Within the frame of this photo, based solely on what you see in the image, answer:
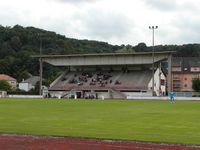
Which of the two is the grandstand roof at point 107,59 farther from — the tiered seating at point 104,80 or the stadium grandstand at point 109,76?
the tiered seating at point 104,80

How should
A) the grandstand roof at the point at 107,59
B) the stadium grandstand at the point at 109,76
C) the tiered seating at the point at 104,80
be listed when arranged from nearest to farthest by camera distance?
the stadium grandstand at the point at 109,76, the tiered seating at the point at 104,80, the grandstand roof at the point at 107,59

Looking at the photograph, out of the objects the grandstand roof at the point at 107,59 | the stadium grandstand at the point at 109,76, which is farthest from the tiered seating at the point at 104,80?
the grandstand roof at the point at 107,59

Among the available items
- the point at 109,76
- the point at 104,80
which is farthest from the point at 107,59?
the point at 104,80

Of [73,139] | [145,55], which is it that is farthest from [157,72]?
[73,139]

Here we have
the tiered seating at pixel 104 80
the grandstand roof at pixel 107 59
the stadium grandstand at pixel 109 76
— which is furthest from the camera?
the grandstand roof at pixel 107 59

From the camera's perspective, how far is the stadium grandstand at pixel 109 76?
83.9 meters

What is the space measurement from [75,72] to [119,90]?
1673 cm

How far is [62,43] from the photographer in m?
159

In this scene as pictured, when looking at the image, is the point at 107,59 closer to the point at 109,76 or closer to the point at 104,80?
the point at 109,76

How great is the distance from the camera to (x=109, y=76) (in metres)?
91.4

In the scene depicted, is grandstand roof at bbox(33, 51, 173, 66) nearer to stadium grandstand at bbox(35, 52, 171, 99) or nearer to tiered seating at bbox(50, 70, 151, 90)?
stadium grandstand at bbox(35, 52, 171, 99)

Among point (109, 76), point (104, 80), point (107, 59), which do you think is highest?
point (107, 59)

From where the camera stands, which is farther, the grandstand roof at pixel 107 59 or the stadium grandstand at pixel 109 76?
the grandstand roof at pixel 107 59

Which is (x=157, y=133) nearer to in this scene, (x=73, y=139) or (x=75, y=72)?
(x=73, y=139)
